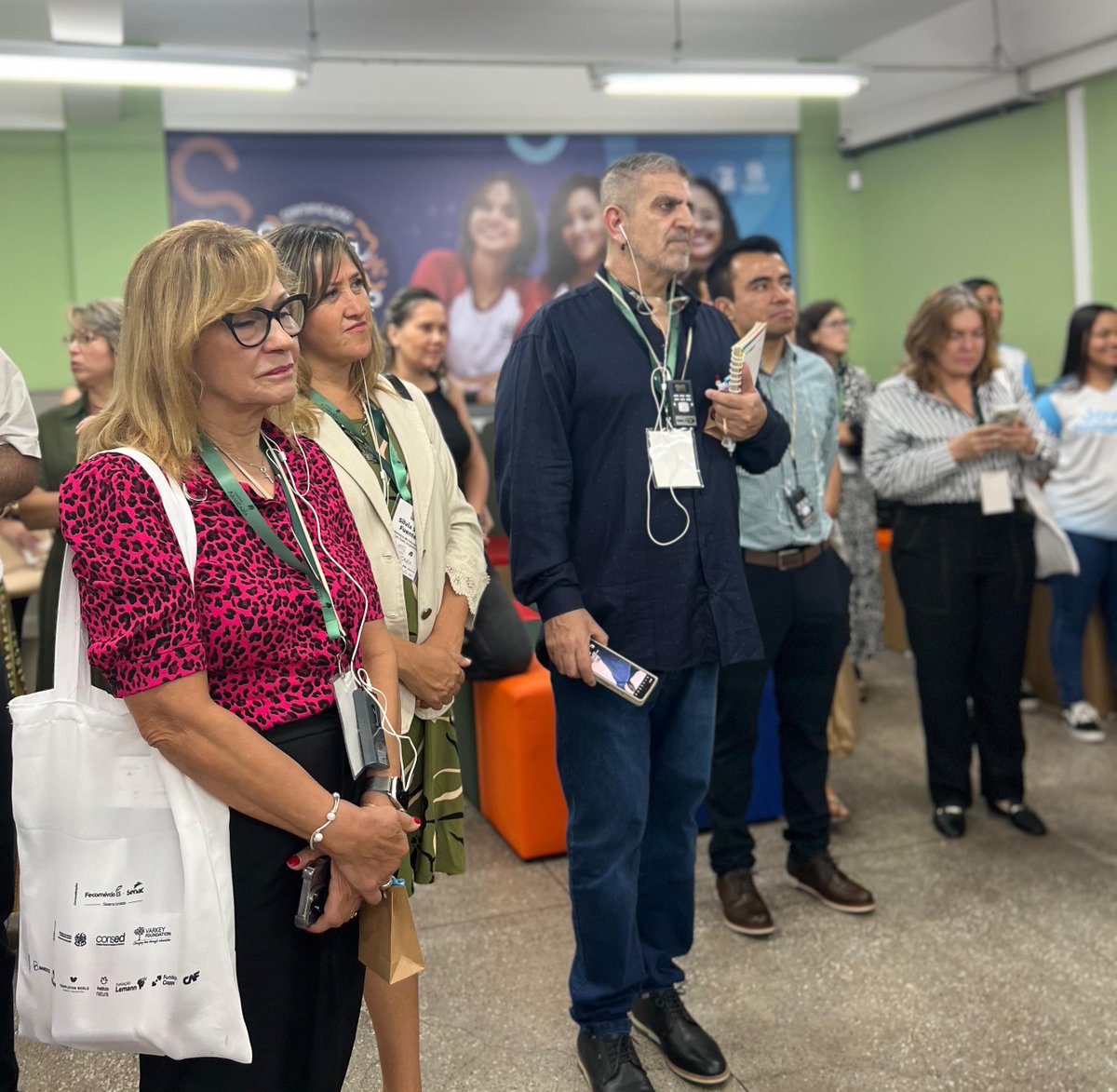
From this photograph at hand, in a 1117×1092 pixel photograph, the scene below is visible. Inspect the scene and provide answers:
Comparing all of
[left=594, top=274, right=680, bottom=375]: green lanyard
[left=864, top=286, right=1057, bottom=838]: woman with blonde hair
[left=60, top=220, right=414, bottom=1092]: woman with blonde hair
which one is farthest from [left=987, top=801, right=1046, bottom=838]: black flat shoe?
[left=60, top=220, right=414, bottom=1092]: woman with blonde hair

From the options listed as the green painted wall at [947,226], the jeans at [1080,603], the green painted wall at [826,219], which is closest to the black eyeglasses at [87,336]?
the jeans at [1080,603]

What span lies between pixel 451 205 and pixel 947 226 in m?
3.32

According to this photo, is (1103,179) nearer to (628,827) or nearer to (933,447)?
(933,447)

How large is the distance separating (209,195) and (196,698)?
7.11 m

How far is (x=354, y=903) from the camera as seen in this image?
150 centimetres

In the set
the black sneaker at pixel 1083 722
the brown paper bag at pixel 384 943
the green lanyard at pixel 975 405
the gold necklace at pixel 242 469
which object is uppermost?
the green lanyard at pixel 975 405

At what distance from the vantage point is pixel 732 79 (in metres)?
6.77

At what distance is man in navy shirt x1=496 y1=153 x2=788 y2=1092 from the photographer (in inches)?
84.2

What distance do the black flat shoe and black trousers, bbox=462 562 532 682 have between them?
1.48 metres

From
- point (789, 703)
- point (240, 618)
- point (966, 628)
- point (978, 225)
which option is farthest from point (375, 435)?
point (978, 225)

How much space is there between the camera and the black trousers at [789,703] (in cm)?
290

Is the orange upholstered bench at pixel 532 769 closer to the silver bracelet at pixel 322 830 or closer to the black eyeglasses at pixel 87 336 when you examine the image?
the black eyeglasses at pixel 87 336

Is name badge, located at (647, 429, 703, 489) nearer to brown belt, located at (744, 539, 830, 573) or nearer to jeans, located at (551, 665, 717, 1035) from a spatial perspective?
jeans, located at (551, 665, 717, 1035)

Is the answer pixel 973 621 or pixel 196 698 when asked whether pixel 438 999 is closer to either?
pixel 196 698
